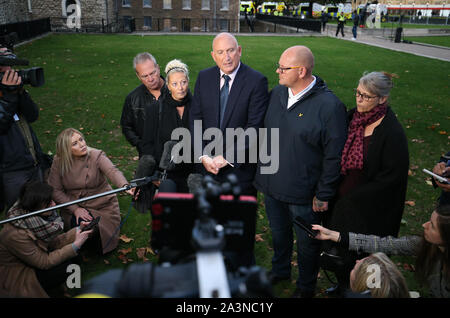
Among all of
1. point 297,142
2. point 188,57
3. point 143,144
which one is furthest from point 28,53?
point 297,142

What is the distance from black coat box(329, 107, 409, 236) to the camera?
10.2ft

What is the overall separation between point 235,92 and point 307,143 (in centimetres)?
94

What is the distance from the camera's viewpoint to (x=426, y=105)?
11.6 metres

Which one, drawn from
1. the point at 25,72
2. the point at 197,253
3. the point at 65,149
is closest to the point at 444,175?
the point at 197,253

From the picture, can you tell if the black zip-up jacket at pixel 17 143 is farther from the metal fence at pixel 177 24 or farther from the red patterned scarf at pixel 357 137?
the metal fence at pixel 177 24

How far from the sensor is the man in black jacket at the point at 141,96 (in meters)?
4.34

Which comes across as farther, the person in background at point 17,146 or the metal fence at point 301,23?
the metal fence at point 301,23

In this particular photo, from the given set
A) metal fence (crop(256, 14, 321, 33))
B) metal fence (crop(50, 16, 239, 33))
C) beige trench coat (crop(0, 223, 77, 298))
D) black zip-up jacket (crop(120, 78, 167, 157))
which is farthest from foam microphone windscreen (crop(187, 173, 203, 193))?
metal fence (crop(50, 16, 239, 33))

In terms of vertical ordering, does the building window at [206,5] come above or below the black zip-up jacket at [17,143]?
above

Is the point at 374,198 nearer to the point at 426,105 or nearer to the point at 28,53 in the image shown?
the point at 426,105

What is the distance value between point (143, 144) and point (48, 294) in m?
1.93

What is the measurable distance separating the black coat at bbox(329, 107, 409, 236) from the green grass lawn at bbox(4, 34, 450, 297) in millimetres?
1197

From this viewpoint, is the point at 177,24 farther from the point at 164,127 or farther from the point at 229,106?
the point at 229,106

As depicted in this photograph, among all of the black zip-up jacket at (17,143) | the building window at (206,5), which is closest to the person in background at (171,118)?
the black zip-up jacket at (17,143)
